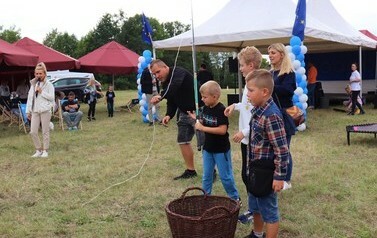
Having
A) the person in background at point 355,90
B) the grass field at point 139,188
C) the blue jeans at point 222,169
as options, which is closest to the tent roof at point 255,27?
the person in background at point 355,90

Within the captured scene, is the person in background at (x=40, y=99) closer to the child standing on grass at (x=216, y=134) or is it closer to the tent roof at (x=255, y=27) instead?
the child standing on grass at (x=216, y=134)

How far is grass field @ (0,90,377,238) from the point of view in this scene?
13.3 ft

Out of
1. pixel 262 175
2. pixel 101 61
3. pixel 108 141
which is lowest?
pixel 108 141

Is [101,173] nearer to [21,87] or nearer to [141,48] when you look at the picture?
[21,87]

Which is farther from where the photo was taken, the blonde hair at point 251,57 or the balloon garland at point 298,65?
the balloon garland at point 298,65

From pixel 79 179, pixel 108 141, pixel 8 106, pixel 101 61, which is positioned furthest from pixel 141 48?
pixel 79 179

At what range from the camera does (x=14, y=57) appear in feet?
35.6

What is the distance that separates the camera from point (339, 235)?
3.77 meters

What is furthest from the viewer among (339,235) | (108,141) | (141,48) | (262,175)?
(141,48)

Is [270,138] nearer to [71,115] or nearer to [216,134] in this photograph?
[216,134]

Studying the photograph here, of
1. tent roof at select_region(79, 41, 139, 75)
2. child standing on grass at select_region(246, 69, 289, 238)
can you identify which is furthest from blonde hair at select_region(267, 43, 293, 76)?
tent roof at select_region(79, 41, 139, 75)

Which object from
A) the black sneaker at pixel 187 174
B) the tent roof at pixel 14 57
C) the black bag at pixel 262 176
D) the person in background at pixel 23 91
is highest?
the tent roof at pixel 14 57

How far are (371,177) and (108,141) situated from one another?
5651mm

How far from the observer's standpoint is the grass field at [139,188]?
4066 millimetres
